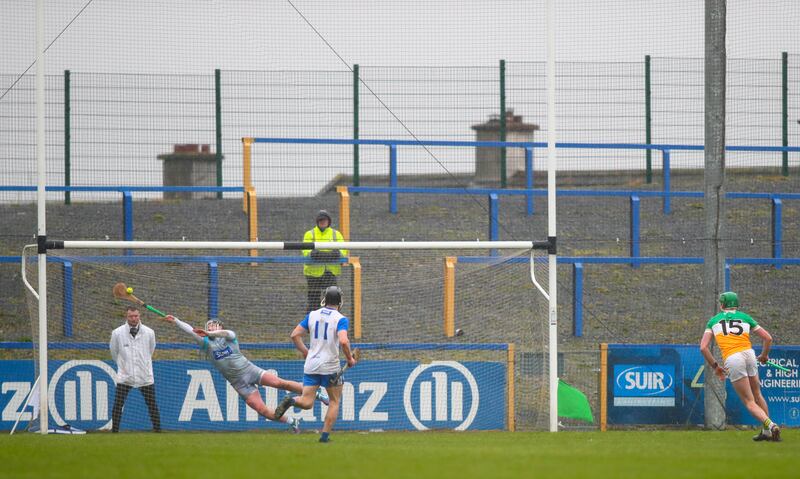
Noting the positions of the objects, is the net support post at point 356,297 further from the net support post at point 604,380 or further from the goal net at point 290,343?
the net support post at point 604,380

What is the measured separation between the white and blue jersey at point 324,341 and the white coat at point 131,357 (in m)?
2.95

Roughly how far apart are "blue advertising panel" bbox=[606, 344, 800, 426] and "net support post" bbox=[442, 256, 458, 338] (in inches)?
89.3

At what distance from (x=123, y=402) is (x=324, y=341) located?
359 centimetres

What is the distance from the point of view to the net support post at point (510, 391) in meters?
14.6

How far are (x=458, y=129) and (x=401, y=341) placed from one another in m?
5.62

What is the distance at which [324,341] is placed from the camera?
39.4ft

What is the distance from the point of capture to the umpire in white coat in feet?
45.9

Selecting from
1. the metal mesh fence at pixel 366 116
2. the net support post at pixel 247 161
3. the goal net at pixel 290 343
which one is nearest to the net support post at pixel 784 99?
the metal mesh fence at pixel 366 116

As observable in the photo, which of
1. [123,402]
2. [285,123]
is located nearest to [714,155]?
[285,123]

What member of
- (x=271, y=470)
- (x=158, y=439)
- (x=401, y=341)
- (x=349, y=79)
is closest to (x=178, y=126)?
(x=349, y=79)

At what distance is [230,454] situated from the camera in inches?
399

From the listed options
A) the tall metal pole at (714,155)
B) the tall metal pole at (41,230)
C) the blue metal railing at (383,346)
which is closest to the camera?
the tall metal pole at (41,230)

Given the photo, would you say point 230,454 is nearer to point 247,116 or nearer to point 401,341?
point 401,341

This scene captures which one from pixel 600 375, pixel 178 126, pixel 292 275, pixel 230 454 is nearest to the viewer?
pixel 230 454
